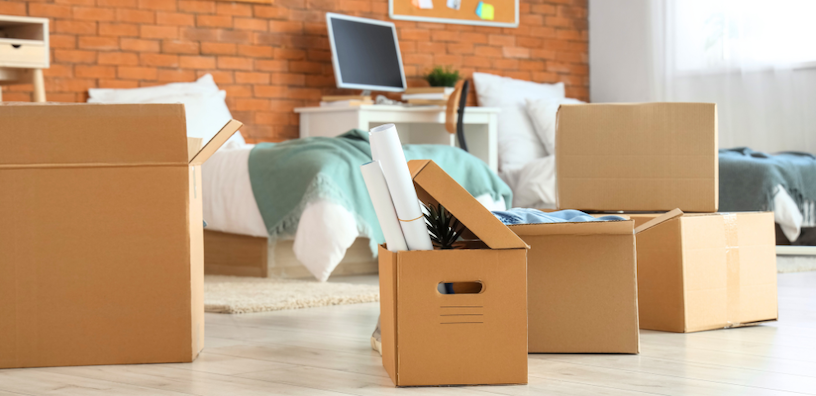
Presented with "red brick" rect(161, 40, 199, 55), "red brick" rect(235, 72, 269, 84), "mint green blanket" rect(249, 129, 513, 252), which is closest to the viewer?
"mint green blanket" rect(249, 129, 513, 252)

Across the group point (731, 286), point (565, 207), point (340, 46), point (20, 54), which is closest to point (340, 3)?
point (340, 46)

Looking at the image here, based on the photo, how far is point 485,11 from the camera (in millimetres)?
5164

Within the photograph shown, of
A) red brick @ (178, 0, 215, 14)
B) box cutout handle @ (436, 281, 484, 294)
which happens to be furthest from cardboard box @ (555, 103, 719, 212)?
red brick @ (178, 0, 215, 14)

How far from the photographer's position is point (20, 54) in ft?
11.2

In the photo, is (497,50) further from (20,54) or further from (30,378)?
(30,378)

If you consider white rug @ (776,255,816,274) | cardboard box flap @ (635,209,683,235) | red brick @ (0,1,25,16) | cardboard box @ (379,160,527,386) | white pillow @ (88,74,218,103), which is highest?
red brick @ (0,1,25,16)

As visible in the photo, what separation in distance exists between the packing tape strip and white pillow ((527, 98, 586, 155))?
110 inches

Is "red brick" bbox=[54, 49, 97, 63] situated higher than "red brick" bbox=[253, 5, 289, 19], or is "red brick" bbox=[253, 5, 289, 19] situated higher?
"red brick" bbox=[253, 5, 289, 19]

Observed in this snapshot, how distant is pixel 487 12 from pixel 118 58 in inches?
85.4

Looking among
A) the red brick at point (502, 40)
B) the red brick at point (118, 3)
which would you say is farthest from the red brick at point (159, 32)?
the red brick at point (502, 40)

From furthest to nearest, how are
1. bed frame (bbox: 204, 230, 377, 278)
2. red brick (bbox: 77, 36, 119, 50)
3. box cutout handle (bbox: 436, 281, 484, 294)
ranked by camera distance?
red brick (bbox: 77, 36, 119, 50), bed frame (bbox: 204, 230, 377, 278), box cutout handle (bbox: 436, 281, 484, 294)

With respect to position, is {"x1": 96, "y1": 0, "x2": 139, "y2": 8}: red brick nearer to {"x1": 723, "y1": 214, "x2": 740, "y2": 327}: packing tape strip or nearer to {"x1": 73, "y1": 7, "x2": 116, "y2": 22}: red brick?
{"x1": 73, "y1": 7, "x2": 116, "y2": 22}: red brick

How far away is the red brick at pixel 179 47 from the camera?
421 cm

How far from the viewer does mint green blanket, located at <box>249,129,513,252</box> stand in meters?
2.89
